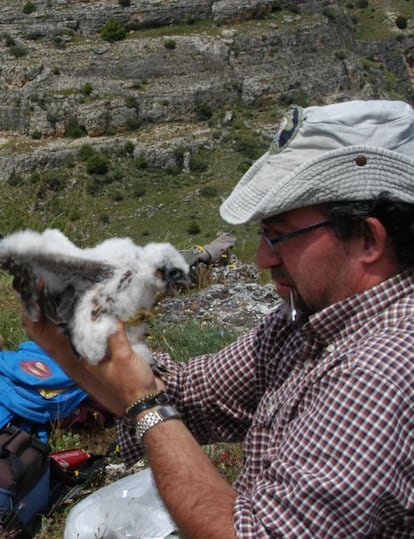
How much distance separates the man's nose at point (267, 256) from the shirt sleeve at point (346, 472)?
355 millimetres

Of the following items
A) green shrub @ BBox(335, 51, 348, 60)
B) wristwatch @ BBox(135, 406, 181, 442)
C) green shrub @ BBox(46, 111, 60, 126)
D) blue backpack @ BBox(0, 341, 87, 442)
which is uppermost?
wristwatch @ BBox(135, 406, 181, 442)

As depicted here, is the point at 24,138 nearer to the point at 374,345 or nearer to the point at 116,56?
the point at 116,56

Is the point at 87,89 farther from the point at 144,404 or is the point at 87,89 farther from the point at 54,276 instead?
the point at 144,404

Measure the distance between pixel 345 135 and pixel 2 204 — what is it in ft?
20.5

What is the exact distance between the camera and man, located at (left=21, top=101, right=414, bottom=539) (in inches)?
49.6

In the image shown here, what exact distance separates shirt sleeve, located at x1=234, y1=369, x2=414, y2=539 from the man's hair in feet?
1.05

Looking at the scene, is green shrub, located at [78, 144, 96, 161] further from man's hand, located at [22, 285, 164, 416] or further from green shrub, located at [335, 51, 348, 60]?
man's hand, located at [22, 285, 164, 416]

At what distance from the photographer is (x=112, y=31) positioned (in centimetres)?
4634

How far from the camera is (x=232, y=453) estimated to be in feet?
9.91

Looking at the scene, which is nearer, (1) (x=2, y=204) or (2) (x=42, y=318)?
(2) (x=42, y=318)

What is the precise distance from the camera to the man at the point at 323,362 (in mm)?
1261

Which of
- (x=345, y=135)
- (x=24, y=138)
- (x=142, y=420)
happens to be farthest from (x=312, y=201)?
(x=24, y=138)

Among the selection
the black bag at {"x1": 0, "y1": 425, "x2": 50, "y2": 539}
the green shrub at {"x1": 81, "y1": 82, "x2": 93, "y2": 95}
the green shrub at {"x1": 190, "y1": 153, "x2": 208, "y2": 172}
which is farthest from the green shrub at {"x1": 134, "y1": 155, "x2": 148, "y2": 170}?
the black bag at {"x1": 0, "y1": 425, "x2": 50, "y2": 539}

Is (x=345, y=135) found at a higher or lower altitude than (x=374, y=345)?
higher
